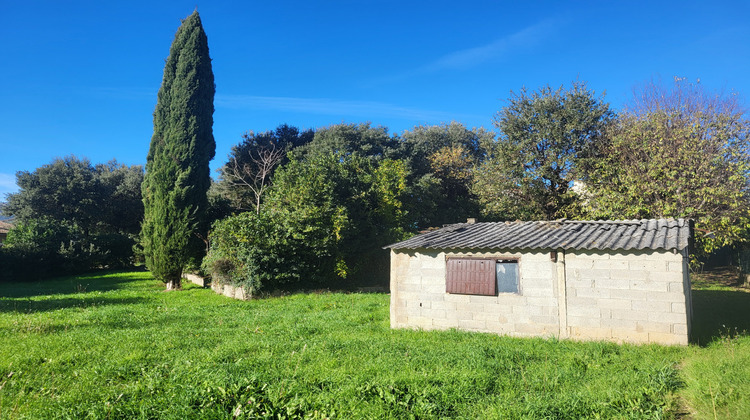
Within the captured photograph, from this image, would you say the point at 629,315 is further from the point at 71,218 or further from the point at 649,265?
the point at 71,218

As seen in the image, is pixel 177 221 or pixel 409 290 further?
pixel 177 221

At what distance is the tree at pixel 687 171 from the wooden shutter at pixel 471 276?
9346mm

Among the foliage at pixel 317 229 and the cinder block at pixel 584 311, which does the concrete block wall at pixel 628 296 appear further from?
the foliage at pixel 317 229

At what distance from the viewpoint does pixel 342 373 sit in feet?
21.8

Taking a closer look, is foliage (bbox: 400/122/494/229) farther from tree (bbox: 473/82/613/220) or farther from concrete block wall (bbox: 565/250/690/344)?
concrete block wall (bbox: 565/250/690/344)

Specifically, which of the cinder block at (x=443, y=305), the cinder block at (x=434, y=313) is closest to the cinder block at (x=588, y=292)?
the cinder block at (x=443, y=305)

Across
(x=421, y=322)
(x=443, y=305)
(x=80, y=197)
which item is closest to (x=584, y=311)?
(x=443, y=305)

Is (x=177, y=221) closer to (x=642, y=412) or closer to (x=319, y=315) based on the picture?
(x=319, y=315)

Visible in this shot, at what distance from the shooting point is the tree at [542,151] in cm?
2034

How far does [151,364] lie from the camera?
23.4 ft

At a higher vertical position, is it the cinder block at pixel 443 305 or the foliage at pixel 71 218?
the foliage at pixel 71 218

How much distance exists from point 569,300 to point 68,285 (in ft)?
85.4

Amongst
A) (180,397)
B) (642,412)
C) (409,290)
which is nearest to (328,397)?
(180,397)

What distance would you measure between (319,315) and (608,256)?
8135 millimetres
